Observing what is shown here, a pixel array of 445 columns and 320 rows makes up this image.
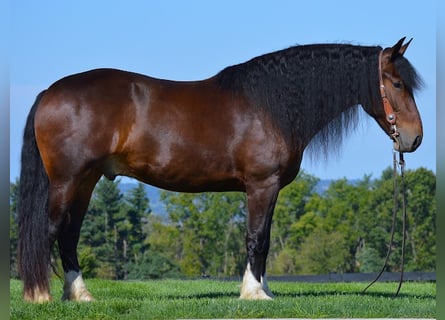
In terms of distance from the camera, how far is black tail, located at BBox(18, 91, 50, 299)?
761 centimetres

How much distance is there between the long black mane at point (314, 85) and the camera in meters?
8.00

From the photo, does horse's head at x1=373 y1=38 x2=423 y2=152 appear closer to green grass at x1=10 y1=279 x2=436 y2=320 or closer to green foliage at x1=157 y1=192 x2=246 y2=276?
green grass at x1=10 y1=279 x2=436 y2=320

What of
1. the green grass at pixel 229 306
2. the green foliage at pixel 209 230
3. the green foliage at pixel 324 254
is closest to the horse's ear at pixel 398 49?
the green grass at pixel 229 306

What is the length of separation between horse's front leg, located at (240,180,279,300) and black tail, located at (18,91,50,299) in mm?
2163

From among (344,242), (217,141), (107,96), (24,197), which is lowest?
(344,242)

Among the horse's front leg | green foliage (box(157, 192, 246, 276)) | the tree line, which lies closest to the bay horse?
the horse's front leg

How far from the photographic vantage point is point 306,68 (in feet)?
26.8

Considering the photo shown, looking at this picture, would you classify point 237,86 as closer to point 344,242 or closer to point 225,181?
point 225,181

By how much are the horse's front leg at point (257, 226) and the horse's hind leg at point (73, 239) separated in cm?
173

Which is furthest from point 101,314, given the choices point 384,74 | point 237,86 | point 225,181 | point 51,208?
point 384,74

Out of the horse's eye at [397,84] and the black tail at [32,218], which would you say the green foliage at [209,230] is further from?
the horse's eye at [397,84]

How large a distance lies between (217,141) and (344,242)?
85.6ft

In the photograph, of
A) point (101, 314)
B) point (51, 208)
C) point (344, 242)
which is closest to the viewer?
point (101, 314)

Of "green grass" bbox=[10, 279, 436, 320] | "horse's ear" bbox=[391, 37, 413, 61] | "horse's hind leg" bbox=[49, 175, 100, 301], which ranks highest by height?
"horse's ear" bbox=[391, 37, 413, 61]
